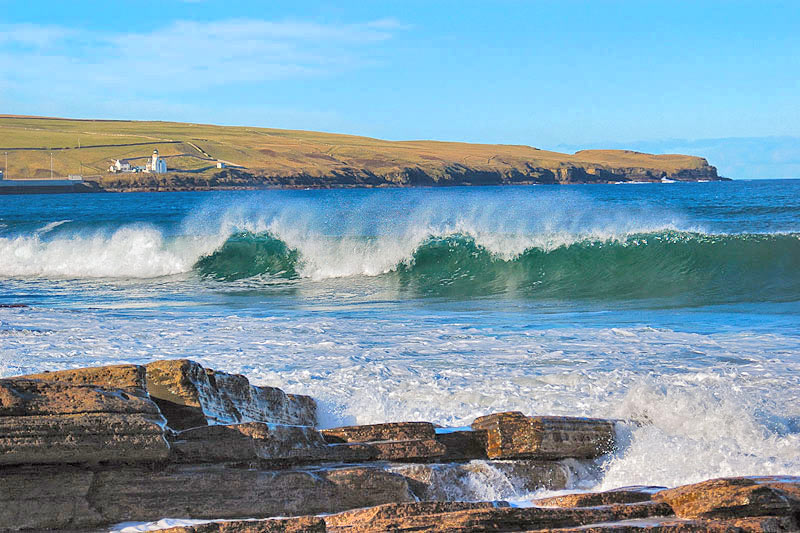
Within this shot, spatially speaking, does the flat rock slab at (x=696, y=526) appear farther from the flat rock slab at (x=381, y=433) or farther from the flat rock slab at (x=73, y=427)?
the flat rock slab at (x=73, y=427)

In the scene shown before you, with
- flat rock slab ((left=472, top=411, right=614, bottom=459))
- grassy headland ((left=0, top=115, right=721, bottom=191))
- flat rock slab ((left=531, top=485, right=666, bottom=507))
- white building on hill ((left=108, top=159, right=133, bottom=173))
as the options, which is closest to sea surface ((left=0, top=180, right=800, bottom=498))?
flat rock slab ((left=472, top=411, right=614, bottom=459))

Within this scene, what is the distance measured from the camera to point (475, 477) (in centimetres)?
428

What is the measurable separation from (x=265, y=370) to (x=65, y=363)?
187 cm

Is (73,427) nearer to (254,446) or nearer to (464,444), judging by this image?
(254,446)

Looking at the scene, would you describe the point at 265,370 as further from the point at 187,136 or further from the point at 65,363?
the point at 187,136

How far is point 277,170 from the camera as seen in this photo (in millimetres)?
124000

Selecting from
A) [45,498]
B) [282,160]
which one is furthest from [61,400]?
[282,160]

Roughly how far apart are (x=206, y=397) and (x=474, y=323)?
6.90 metres

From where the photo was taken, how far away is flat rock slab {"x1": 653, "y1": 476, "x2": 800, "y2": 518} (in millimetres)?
3348

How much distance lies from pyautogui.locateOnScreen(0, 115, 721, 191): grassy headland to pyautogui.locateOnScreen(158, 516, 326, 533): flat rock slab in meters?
111

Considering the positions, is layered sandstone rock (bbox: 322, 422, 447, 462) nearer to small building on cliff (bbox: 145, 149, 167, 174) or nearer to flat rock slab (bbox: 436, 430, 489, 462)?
flat rock slab (bbox: 436, 430, 489, 462)

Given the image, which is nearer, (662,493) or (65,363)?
(662,493)

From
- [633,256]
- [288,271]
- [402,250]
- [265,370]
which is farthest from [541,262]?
[265,370]

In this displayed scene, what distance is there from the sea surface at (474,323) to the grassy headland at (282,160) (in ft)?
308
